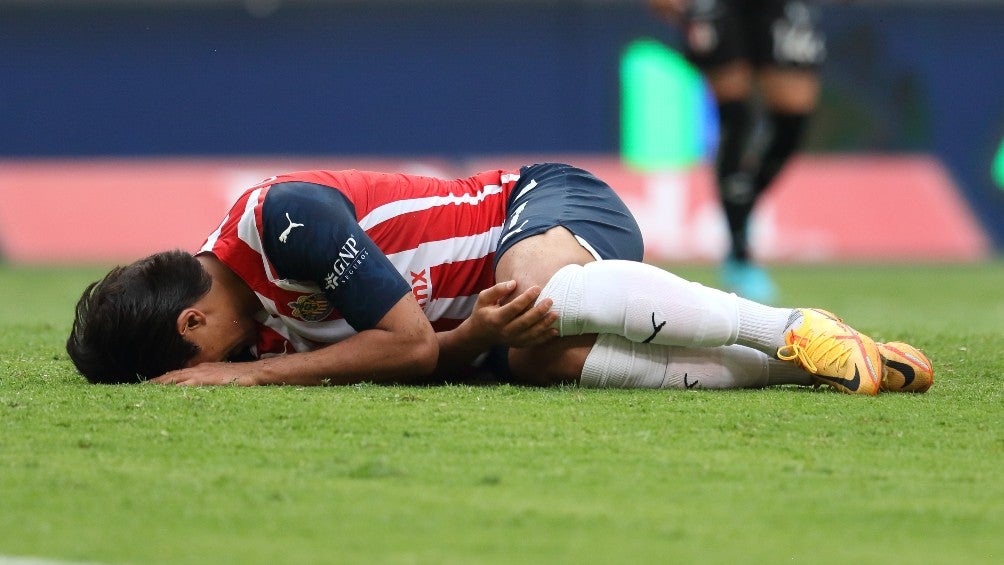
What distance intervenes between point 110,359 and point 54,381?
245mm

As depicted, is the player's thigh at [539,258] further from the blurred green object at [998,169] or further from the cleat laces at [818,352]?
Result: the blurred green object at [998,169]

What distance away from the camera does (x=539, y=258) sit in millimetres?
3023

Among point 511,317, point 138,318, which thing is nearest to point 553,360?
point 511,317

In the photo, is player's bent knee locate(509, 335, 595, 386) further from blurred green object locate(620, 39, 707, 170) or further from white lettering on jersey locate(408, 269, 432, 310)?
blurred green object locate(620, 39, 707, 170)

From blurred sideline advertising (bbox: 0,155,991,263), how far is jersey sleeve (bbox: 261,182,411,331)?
7933 mm

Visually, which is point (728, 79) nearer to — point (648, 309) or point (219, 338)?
point (648, 309)

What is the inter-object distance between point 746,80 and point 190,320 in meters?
3.73

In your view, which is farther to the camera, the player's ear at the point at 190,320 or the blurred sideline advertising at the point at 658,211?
the blurred sideline advertising at the point at 658,211

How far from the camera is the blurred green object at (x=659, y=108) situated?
1196 centimetres

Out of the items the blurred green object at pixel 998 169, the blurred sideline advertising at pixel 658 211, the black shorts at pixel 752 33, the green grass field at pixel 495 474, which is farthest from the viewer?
the blurred green object at pixel 998 169

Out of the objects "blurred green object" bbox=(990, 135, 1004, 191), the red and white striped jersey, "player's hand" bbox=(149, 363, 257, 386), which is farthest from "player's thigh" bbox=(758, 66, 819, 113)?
"blurred green object" bbox=(990, 135, 1004, 191)

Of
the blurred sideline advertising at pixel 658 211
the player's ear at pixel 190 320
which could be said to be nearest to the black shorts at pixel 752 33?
the player's ear at pixel 190 320

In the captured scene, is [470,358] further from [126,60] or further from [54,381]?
[126,60]

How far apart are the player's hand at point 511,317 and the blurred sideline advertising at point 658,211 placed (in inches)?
308
